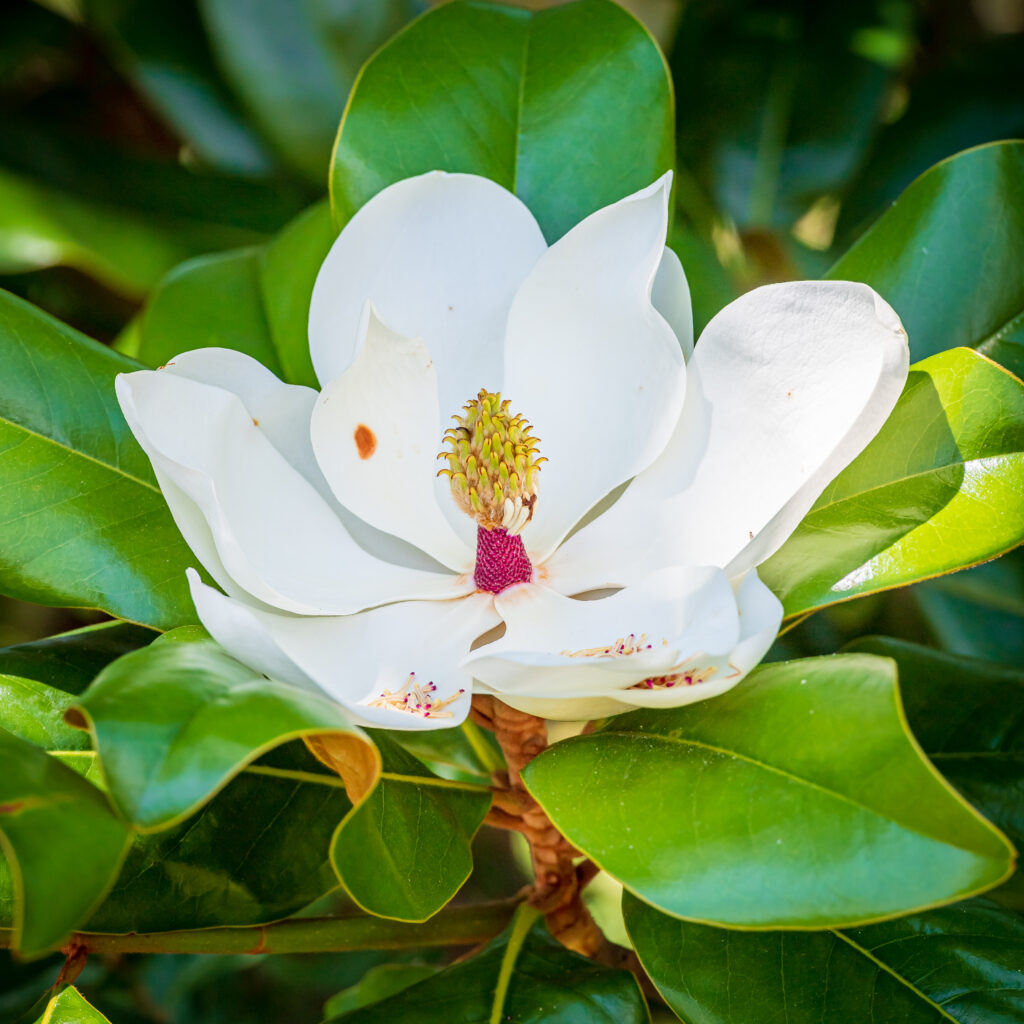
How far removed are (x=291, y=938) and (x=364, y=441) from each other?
34cm

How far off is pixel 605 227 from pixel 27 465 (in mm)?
406

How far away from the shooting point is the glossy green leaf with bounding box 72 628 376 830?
0.46 metres

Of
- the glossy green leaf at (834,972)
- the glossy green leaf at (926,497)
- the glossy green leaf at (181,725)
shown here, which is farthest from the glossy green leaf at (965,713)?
the glossy green leaf at (181,725)

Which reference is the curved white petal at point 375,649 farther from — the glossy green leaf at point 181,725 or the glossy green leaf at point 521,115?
the glossy green leaf at point 521,115

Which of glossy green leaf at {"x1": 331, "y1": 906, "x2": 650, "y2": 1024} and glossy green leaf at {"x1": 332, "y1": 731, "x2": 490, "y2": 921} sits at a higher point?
glossy green leaf at {"x1": 332, "y1": 731, "x2": 490, "y2": 921}

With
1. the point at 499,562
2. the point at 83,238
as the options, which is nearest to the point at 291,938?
the point at 499,562

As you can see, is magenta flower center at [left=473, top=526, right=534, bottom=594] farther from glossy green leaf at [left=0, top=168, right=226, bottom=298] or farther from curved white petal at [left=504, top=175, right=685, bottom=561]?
glossy green leaf at [left=0, top=168, right=226, bottom=298]

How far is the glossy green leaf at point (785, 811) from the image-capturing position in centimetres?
49

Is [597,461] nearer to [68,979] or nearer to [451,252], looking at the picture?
[451,252]

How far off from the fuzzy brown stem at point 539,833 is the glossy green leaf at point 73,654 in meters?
0.27

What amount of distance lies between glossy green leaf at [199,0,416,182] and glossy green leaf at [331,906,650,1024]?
114 centimetres

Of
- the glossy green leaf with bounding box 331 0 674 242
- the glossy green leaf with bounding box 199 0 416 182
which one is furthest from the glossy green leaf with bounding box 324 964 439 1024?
the glossy green leaf with bounding box 199 0 416 182

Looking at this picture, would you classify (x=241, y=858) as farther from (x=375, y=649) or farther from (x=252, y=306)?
(x=252, y=306)

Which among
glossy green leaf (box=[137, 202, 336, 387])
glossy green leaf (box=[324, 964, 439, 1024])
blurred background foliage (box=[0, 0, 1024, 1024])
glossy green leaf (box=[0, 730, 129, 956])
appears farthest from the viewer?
blurred background foliage (box=[0, 0, 1024, 1024])
